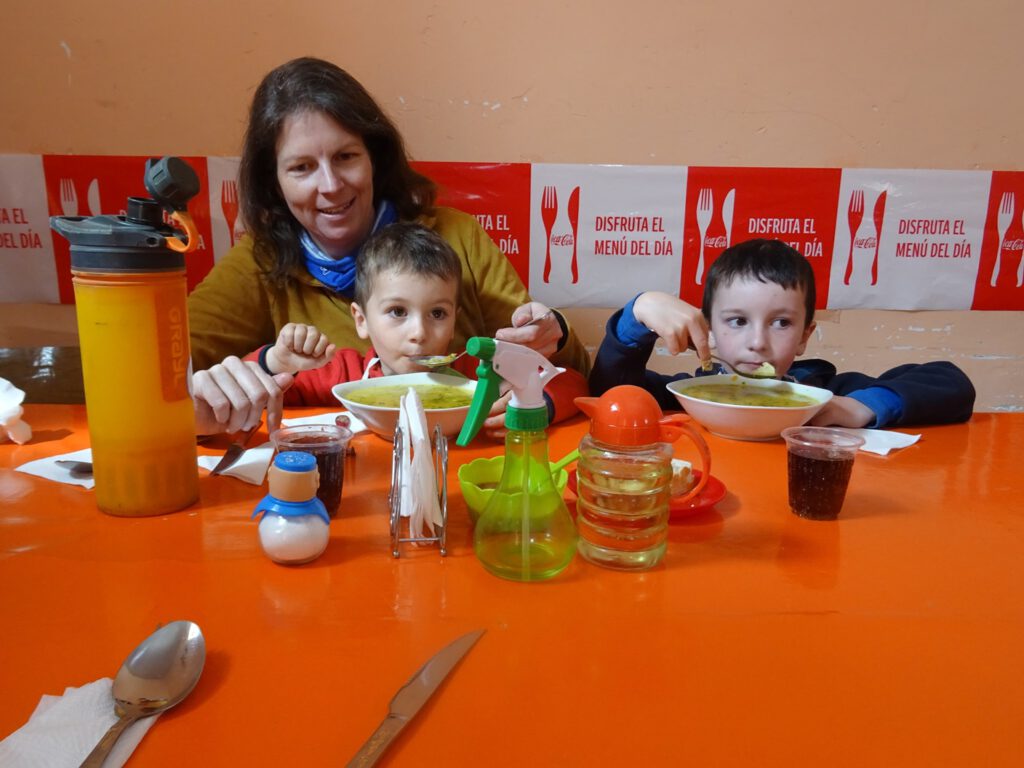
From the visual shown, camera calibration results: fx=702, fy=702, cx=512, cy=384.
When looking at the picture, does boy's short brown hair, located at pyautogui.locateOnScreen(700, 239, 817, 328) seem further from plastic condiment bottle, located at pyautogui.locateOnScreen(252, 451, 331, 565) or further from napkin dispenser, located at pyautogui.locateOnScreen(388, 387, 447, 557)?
plastic condiment bottle, located at pyautogui.locateOnScreen(252, 451, 331, 565)

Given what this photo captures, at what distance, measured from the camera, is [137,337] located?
88cm

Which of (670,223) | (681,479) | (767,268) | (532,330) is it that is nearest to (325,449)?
(681,479)

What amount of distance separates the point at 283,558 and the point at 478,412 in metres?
0.29

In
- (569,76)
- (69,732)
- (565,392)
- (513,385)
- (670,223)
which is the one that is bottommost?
(69,732)

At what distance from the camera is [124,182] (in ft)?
8.07

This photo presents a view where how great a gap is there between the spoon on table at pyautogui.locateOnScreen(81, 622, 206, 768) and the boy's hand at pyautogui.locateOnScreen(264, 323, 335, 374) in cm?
79

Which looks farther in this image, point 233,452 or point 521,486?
point 233,452

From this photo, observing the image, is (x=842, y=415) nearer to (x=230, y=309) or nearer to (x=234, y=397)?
(x=234, y=397)

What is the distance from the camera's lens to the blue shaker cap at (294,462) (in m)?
0.82

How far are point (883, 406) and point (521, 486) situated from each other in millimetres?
1027

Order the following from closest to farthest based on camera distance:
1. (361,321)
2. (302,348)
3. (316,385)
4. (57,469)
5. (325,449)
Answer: (325,449) < (57,469) < (302,348) < (316,385) < (361,321)

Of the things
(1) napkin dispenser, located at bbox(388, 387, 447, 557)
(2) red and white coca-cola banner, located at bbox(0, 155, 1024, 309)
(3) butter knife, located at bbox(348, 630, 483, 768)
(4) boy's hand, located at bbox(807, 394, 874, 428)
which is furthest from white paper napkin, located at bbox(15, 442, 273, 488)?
(2) red and white coca-cola banner, located at bbox(0, 155, 1024, 309)

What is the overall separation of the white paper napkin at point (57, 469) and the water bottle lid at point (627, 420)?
30.4 inches

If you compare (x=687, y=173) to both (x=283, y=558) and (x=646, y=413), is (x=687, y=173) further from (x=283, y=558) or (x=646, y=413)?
(x=283, y=558)
